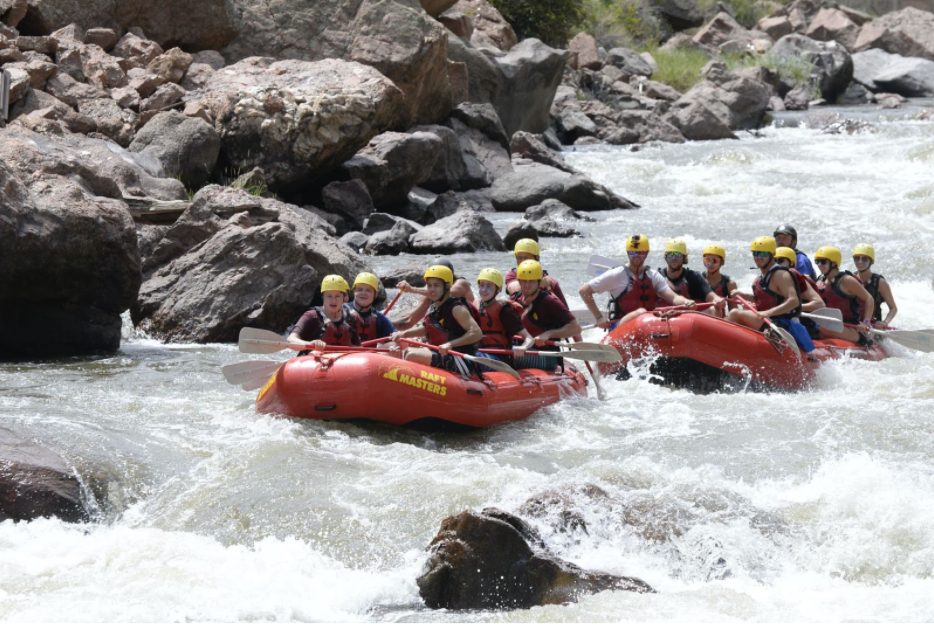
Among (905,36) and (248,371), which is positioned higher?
(905,36)

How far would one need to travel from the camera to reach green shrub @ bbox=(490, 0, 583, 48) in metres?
31.1

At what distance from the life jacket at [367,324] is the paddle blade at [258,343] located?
601 mm

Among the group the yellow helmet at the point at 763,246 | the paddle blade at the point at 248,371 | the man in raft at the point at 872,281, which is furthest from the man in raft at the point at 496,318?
the man in raft at the point at 872,281

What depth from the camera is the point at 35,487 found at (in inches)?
249

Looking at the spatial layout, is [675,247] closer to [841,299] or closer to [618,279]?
[618,279]

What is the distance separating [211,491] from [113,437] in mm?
1036

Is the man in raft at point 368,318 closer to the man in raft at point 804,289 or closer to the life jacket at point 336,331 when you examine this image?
the life jacket at point 336,331

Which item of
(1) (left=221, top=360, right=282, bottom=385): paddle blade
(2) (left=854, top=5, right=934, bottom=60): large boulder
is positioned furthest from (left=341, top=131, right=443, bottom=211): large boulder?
(2) (left=854, top=5, right=934, bottom=60): large boulder

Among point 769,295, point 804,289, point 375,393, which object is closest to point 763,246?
point 769,295

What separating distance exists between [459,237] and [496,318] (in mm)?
6456

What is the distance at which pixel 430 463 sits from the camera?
23.9 ft

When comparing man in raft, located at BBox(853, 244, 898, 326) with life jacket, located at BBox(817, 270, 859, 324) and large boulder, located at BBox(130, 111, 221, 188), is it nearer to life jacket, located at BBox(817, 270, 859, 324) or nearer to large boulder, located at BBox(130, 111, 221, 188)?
life jacket, located at BBox(817, 270, 859, 324)

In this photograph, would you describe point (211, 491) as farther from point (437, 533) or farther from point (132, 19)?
point (132, 19)

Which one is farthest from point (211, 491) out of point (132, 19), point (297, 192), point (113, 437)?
point (132, 19)
